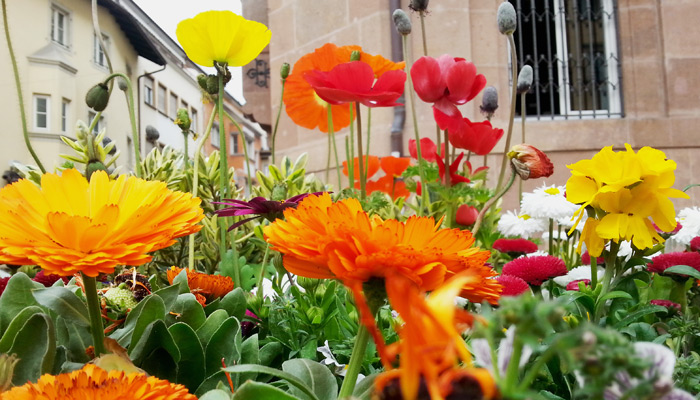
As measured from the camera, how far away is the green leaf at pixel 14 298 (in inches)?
17.5

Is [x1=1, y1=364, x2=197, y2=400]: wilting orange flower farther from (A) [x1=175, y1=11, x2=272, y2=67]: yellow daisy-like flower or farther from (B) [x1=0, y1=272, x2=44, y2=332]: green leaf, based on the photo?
(A) [x1=175, y1=11, x2=272, y2=67]: yellow daisy-like flower

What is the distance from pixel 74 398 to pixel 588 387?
0.66 ft

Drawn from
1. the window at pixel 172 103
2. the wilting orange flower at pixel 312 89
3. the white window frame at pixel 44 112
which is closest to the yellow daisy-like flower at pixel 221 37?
the wilting orange flower at pixel 312 89

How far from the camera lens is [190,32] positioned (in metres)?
0.64

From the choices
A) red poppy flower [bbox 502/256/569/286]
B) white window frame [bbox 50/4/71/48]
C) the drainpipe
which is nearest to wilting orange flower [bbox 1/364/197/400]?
red poppy flower [bbox 502/256/569/286]

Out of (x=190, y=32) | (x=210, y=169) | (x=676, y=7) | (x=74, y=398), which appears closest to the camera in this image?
(x=74, y=398)

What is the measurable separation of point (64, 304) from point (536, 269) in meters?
0.48

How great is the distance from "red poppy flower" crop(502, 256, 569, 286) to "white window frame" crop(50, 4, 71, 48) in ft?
48.2

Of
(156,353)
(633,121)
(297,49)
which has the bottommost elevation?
(156,353)

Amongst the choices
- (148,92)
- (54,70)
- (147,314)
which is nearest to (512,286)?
(147,314)

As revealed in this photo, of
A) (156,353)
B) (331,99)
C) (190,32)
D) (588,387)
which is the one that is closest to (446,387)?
(588,387)

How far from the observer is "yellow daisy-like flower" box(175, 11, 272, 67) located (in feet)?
2.08

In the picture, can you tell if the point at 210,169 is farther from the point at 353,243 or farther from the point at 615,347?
the point at 615,347

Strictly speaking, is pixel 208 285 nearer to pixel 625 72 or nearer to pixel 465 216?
pixel 465 216
